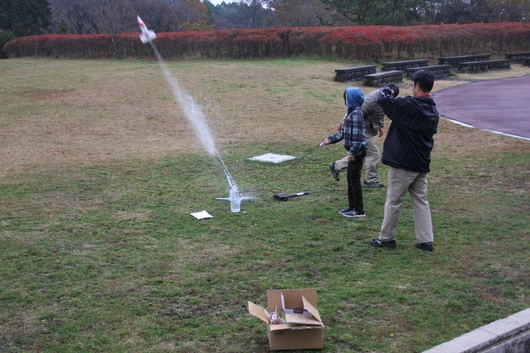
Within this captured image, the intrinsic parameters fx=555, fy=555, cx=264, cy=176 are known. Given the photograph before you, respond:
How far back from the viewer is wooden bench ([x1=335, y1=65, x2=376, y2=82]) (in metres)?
23.5

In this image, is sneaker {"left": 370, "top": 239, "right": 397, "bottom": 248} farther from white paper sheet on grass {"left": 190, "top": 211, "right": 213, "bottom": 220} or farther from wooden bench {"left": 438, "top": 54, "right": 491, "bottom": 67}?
wooden bench {"left": 438, "top": 54, "right": 491, "bottom": 67}

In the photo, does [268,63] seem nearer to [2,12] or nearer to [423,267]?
[423,267]

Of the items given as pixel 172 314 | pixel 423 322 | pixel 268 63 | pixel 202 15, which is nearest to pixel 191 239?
pixel 172 314

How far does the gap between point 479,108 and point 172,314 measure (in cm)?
1594

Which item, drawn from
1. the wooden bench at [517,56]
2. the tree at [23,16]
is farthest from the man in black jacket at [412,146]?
the tree at [23,16]

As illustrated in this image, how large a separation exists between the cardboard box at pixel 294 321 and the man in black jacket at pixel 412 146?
2189 millimetres

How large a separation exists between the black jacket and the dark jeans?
1301 mm

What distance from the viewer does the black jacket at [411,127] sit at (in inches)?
235

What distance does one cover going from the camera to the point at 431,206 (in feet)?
26.3

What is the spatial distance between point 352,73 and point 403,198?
1854 cm

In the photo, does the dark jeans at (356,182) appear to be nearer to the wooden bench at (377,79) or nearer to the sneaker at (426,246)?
the sneaker at (426,246)

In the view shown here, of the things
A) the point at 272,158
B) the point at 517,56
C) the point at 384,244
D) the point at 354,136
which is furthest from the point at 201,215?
the point at 517,56

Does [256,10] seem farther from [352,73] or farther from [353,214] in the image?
[353,214]

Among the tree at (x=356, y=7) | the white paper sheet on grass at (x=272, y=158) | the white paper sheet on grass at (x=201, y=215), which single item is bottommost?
the white paper sheet on grass at (x=201, y=215)
